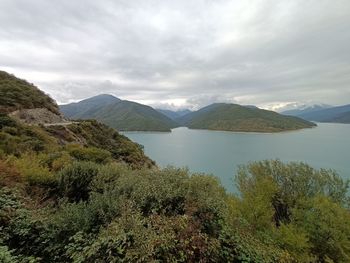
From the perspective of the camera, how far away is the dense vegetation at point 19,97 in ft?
104

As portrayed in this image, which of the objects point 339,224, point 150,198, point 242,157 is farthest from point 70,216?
point 242,157

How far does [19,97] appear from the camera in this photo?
34219 mm

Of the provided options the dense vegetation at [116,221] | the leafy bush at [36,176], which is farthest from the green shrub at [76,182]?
the leafy bush at [36,176]

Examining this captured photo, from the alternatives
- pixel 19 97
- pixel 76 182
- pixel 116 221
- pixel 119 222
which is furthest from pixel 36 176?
pixel 19 97

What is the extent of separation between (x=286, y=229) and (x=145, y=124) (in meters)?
169

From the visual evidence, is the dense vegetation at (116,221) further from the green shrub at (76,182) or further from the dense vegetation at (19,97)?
the dense vegetation at (19,97)

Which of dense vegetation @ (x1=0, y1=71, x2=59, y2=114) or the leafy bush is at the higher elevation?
dense vegetation @ (x1=0, y1=71, x2=59, y2=114)

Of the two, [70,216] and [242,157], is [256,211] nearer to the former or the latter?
[70,216]

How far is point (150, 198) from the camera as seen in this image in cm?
627

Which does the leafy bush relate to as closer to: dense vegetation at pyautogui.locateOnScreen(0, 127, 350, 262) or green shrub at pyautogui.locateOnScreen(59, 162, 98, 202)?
dense vegetation at pyautogui.locateOnScreen(0, 127, 350, 262)

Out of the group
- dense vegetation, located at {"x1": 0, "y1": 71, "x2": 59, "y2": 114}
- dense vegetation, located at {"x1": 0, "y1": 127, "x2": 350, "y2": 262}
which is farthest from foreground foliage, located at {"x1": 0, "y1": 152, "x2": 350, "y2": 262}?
dense vegetation, located at {"x1": 0, "y1": 71, "x2": 59, "y2": 114}

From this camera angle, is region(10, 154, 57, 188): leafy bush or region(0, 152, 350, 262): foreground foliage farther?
region(10, 154, 57, 188): leafy bush

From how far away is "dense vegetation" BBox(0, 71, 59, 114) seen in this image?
104 ft

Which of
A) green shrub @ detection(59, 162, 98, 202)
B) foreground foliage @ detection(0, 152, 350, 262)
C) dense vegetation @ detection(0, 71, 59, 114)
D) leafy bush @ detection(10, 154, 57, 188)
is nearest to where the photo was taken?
foreground foliage @ detection(0, 152, 350, 262)
